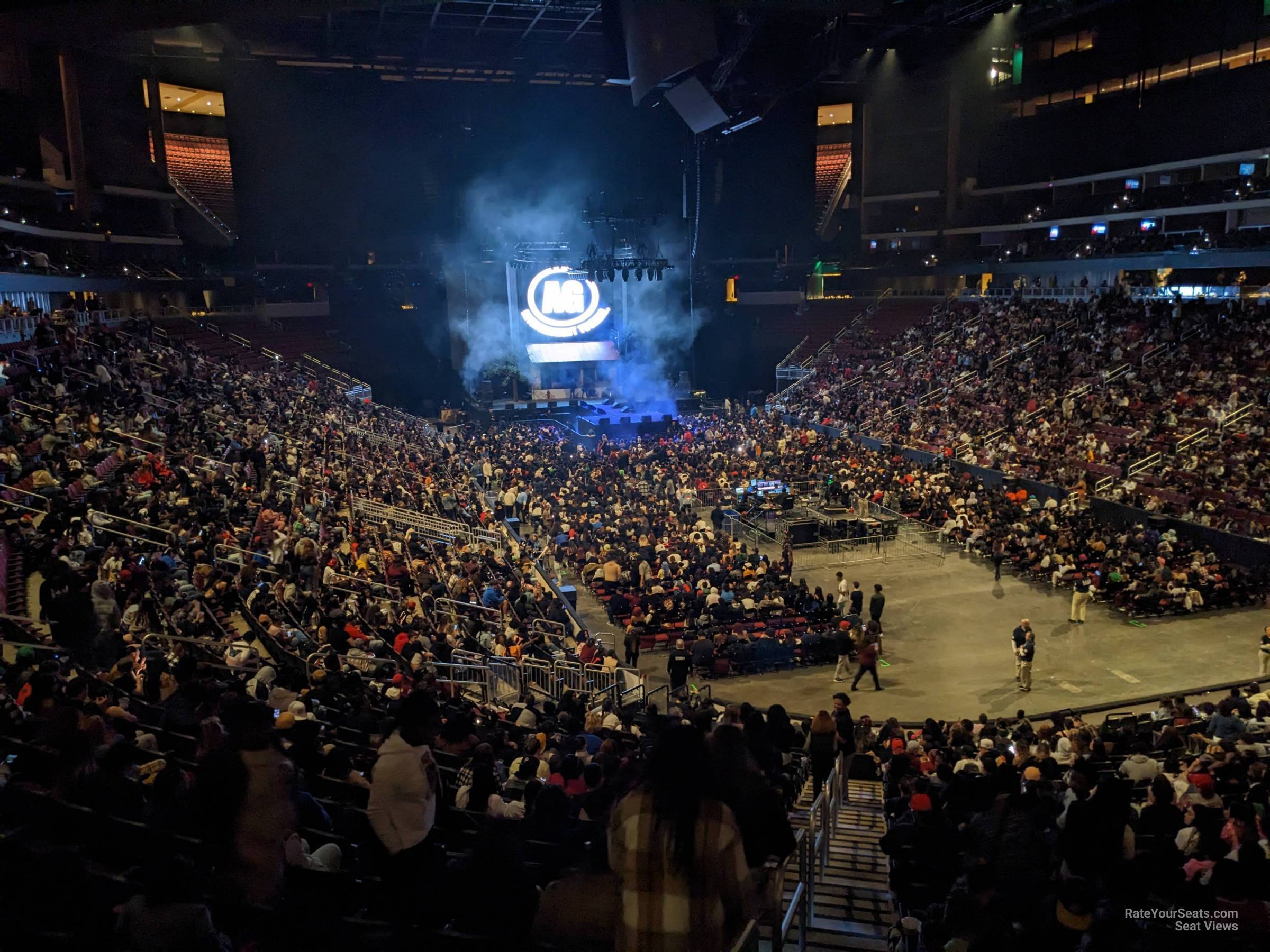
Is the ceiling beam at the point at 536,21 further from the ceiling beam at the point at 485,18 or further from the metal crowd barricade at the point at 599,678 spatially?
the metal crowd barricade at the point at 599,678

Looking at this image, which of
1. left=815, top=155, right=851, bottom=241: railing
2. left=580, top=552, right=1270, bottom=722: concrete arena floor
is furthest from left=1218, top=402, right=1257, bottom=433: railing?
left=815, top=155, right=851, bottom=241: railing

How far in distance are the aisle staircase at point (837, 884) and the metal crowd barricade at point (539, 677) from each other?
433 cm

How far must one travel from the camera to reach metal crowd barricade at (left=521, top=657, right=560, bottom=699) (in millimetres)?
11156

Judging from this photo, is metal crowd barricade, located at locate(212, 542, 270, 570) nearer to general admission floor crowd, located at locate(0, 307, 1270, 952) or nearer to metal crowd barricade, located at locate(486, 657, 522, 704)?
general admission floor crowd, located at locate(0, 307, 1270, 952)

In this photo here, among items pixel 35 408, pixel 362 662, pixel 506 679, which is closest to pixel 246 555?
pixel 362 662

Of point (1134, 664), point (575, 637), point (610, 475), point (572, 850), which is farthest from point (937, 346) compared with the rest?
point (572, 850)

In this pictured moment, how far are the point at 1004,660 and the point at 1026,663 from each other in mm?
1250

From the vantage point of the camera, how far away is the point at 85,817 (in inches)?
150

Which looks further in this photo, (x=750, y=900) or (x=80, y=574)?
(x=80, y=574)

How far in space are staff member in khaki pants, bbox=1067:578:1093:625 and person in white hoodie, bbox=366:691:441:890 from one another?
45.0ft

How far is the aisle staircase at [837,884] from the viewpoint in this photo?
4.65 metres

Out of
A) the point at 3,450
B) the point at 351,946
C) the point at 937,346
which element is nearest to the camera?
the point at 351,946

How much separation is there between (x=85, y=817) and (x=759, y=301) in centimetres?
4127

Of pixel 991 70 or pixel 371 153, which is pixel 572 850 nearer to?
pixel 371 153
